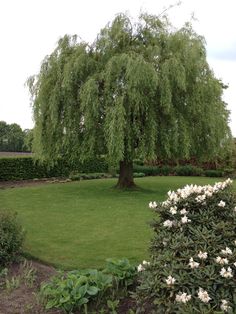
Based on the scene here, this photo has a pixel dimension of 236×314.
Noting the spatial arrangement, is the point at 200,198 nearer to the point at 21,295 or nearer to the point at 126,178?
the point at 21,295

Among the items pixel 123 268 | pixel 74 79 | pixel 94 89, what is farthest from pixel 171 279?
pixel 74 79

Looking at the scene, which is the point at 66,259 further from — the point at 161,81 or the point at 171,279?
the point at 161,81

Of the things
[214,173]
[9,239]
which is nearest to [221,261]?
[9,239]

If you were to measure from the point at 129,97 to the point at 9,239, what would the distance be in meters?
7.48

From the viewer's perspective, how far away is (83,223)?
8.49m

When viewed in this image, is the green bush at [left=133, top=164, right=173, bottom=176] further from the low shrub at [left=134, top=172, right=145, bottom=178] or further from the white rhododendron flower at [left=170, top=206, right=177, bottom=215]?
the white rhododendron flower at [left=170, top=206, right=177, bottom=215]

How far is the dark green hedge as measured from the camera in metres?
18.1

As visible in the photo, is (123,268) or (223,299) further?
(123,268)

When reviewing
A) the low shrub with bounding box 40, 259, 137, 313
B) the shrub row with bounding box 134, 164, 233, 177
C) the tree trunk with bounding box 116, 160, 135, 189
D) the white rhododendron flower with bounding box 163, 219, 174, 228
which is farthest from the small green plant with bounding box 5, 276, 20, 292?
the shrub row with bounding box 134, 164, 233, 177

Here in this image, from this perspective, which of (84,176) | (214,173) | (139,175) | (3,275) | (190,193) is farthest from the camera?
(214,173)

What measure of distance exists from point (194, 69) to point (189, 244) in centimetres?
1027

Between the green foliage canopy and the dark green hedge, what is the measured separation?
14.4 ft

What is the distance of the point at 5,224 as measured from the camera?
5.21 meters

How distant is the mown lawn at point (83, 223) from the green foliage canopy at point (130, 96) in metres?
1.46
